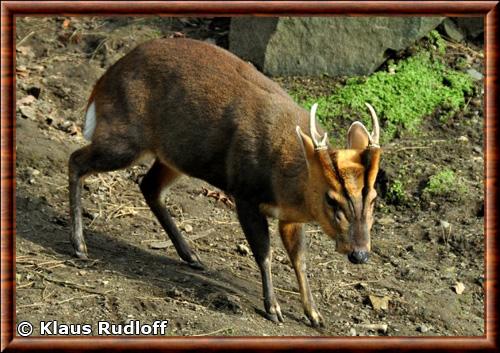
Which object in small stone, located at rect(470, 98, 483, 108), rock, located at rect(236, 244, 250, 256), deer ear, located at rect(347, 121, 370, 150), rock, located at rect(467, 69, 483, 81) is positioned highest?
deer ear, located at rect(347, 121, 370, 150)

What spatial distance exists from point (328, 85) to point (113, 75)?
3.03m

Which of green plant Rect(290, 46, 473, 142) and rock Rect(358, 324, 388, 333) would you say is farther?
green plant Rect(290, 46, 473, 142)

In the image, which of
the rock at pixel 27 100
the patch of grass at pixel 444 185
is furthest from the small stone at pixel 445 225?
the rock at pixel 27 100

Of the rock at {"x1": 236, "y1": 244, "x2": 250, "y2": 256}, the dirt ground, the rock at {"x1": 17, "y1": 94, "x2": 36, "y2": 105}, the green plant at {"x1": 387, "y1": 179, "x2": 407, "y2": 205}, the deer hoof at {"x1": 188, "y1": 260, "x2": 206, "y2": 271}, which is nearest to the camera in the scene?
the dirt ground

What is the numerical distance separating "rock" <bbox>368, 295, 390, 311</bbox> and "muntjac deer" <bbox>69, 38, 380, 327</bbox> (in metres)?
0.54

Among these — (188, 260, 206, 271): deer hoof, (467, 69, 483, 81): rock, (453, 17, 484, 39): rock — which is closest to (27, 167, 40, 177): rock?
(188, 260, 206, 271): deer hoof

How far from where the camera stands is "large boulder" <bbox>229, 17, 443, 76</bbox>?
1053 centimetres

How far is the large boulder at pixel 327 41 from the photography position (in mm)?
10531

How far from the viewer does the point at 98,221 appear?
8586 mm

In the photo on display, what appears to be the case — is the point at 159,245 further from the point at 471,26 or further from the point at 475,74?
the point at 471,26

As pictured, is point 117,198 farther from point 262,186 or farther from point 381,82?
point 381,82

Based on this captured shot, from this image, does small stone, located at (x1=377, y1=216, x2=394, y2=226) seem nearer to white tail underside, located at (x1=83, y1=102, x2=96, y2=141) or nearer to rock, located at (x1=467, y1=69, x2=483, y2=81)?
rock, located at (x1=467, y1=69, x2=483, y2=81)

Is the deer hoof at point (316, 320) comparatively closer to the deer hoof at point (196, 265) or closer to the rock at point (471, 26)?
the deer hoof at point (196, 265)

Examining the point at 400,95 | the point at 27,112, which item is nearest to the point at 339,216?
the point at 400,95
